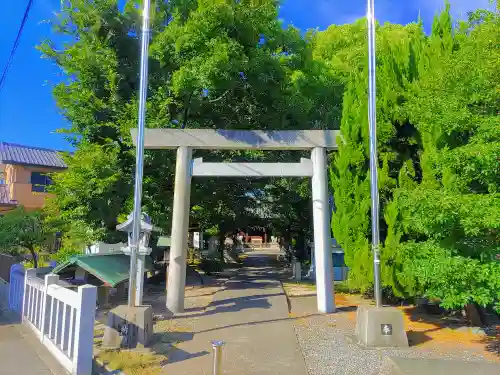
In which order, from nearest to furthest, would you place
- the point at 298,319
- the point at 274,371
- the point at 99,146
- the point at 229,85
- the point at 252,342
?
1. the point at 274,371
2. the point at 252,342
3. the point at 298,319
4. the point at 229,85
5. the point at 99,146

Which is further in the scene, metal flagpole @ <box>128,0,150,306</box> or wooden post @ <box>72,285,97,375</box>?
metal flagpole @ <box>128,0,150,306</box>

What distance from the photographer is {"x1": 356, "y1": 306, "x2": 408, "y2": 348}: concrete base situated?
7.63m

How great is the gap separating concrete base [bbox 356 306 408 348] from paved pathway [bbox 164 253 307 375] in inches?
49.6

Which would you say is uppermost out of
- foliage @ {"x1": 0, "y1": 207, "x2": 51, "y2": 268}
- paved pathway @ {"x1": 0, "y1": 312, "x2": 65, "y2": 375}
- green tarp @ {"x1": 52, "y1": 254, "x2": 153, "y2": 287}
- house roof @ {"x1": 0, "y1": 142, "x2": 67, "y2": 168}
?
house roof @ {"x1": 0, "y1": 142, "x2": 67, "y2": 168}

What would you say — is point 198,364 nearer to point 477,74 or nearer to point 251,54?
point 477,74

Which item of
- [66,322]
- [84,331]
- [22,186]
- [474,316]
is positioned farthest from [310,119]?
[22,186]

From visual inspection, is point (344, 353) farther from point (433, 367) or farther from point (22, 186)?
point (22, 186)

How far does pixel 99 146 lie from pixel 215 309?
20.5ft

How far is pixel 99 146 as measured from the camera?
45.0ft

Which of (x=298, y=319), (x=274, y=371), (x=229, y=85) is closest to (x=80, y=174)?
(x=229, y=85)

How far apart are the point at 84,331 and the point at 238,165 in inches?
250

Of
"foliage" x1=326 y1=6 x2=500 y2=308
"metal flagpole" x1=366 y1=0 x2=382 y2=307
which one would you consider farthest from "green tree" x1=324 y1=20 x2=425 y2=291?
"metal flagpole" x1=366 y1=0 x2=382 y2=307

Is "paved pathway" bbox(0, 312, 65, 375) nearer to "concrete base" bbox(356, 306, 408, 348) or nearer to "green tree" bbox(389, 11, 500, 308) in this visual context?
"concrete base" bbox(356, 306, 408, 348)

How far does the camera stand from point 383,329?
7.68m
